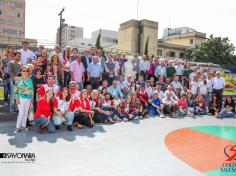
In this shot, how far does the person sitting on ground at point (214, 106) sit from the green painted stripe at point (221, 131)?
242 centimetres

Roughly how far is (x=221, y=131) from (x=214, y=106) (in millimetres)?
3430

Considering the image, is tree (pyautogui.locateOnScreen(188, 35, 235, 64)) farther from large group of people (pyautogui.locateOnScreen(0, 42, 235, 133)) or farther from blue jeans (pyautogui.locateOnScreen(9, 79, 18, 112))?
blue jeans (pyautogui.locateOnScreen(9, 79, 18, 112))

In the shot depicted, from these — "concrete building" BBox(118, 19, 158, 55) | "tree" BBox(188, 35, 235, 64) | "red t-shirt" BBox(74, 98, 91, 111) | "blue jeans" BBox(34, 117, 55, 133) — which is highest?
"concrete building" BBox(118, 19, 158, 55)

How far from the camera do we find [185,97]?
1054 cm

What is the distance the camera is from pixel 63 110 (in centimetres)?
693

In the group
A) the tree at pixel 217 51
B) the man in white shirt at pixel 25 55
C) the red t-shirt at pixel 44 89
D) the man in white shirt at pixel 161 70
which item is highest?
the tree at pixel 217 51

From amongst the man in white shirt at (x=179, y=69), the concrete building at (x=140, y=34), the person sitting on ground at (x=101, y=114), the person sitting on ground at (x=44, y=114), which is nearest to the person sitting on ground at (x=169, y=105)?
the man in white shirt at (x=179, y=69)

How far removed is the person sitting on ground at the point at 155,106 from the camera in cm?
991

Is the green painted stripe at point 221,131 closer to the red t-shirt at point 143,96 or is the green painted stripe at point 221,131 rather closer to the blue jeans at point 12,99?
the red t-shirt at point 143,96

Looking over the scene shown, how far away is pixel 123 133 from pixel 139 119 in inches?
85.9

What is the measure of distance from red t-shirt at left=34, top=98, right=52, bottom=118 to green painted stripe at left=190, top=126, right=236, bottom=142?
485 centimetres

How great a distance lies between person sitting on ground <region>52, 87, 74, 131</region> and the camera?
673 centimetres

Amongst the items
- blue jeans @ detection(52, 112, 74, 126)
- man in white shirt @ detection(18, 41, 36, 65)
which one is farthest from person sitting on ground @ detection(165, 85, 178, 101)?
man in white shirt @ detection(18, 41, 36, 65)

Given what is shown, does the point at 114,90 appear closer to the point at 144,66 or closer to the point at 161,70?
the point at 144,66
